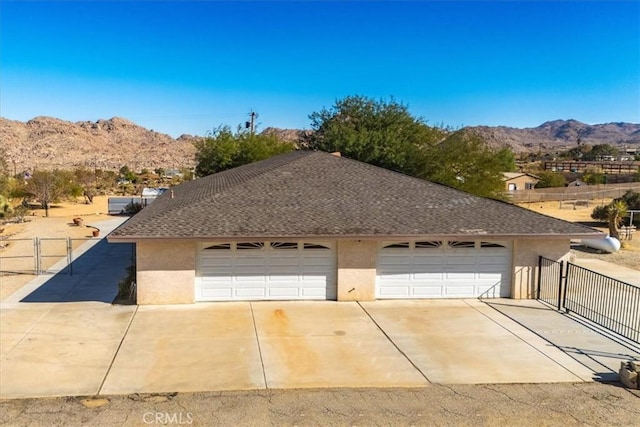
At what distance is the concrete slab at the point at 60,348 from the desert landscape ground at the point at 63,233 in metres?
3.07

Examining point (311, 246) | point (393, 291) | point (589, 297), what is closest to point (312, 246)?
point (311, 246)

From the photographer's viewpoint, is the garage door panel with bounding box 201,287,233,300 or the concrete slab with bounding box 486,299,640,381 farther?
the garage door panel with bounding box 201,287,233,300

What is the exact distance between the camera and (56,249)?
25.3 metres

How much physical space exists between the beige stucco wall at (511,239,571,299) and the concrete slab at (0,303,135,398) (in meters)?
11.6

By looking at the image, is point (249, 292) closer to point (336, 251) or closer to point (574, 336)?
point (336, 251)

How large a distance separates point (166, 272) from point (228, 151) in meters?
27.8

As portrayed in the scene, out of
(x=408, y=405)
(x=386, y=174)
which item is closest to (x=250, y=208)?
(x=386, y=174)

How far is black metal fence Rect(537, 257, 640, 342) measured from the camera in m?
14.8

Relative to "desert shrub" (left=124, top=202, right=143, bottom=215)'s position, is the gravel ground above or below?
below

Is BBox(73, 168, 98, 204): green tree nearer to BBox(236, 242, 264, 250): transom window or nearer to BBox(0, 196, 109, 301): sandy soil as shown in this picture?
BBox(0, 196, 109, 301): sandy soil

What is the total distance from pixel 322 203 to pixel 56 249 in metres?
14.7

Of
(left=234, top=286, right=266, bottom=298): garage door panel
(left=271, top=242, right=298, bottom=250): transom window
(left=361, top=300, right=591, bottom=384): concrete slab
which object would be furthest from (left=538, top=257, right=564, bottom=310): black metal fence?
(left=234, top=286, right=266, bottom=298): garage door panel

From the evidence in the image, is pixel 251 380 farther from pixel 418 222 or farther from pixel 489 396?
pixel 418 222

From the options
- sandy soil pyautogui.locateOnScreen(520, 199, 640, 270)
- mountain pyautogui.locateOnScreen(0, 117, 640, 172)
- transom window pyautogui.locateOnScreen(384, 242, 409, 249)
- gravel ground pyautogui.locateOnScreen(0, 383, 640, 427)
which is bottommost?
gravel ground pyautogui.locateOnScreen(0, 383, 640, 427)
